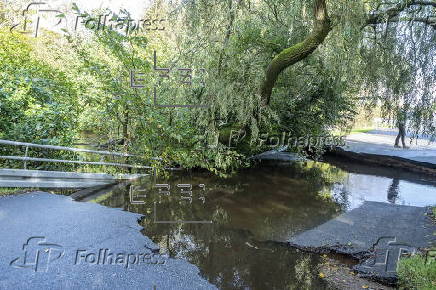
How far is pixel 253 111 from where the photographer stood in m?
7.58

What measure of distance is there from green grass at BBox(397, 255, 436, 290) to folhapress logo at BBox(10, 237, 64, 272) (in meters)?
4.58

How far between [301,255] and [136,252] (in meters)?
2.67

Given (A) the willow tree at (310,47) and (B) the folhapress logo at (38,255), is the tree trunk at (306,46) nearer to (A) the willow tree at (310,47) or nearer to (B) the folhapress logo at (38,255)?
(A) the willow tree at (310,47)

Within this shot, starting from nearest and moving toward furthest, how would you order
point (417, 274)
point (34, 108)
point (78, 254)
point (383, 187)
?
point (417, 274), point (78, 254), point (34, 108), point (383, 187)

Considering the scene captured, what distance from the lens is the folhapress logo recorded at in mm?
3820

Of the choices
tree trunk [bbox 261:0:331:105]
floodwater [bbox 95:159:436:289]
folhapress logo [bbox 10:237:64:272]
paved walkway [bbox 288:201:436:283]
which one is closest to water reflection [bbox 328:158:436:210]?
floodwater [bbox 95:159:436:289]

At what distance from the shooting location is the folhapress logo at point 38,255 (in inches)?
150

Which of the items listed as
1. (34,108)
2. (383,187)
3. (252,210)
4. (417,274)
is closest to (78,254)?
(252,210)

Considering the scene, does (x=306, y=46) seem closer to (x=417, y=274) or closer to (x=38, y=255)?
(x=417, y=274)

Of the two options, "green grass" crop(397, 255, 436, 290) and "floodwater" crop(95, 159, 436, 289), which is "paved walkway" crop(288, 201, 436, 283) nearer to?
"green grass" crop(397, 255, 436, 290)

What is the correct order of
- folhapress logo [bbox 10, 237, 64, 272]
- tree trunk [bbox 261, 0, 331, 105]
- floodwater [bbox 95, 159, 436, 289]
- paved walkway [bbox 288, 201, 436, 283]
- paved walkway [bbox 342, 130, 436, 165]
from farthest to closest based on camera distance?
paved walkway [bbox 342, 130, 436, 165] < tree trunk [bbox 261, 0, 331, 105] < paved walkway [bbox 288, 201, 436, 283] < floodwater [bbox 95, 159, 436, 289] < folhapress logo [bbox 10, 237, 64, 272]

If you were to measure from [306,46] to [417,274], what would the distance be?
425 centimetres

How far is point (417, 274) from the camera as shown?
3.93 m

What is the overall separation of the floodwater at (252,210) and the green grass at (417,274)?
1.06m
